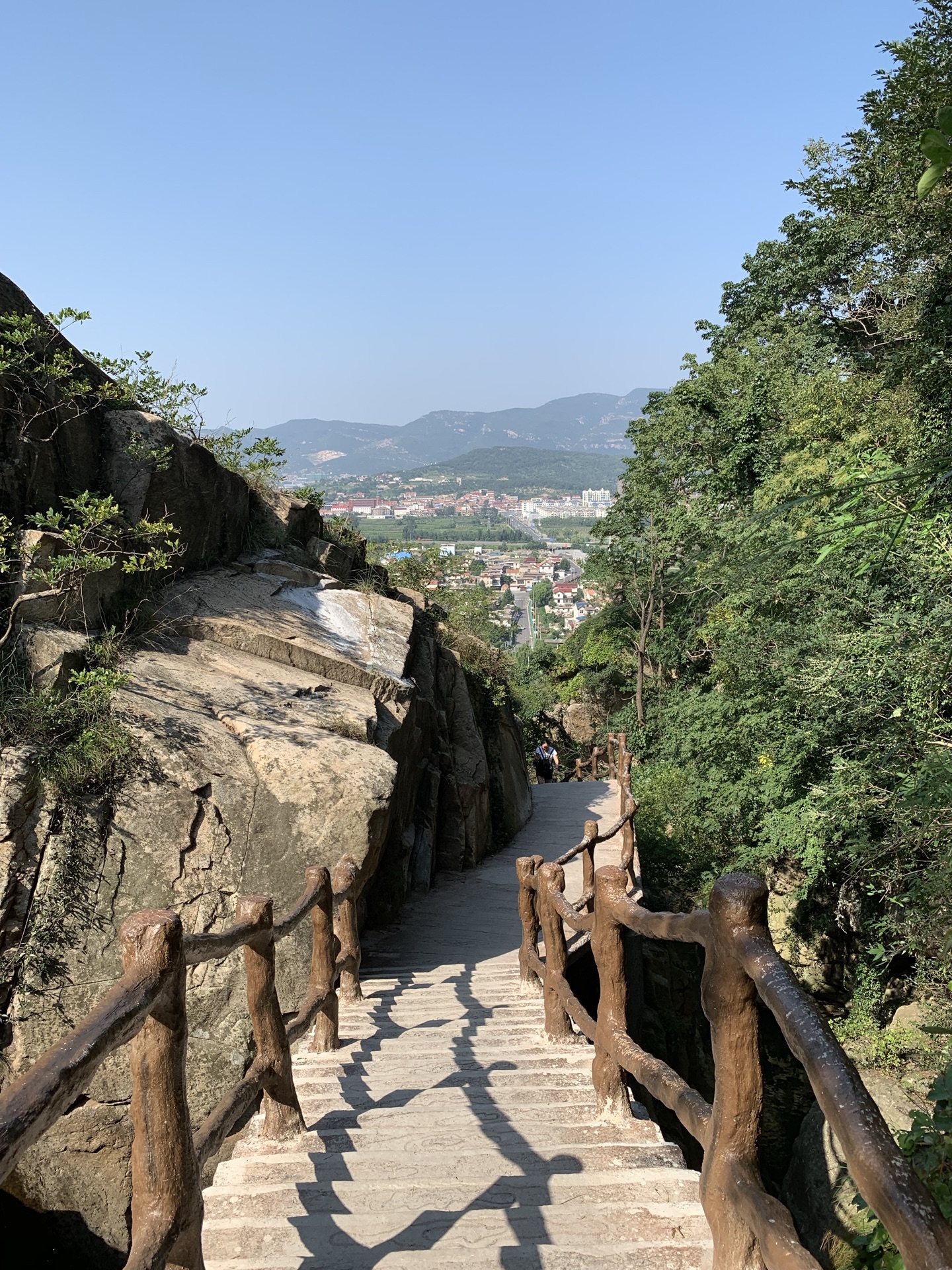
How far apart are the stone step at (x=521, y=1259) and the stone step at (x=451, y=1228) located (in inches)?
1.4

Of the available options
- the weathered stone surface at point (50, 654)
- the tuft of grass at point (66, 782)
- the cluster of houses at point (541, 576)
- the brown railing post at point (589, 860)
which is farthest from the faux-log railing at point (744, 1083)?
the cluster of houses at point (541, 576)

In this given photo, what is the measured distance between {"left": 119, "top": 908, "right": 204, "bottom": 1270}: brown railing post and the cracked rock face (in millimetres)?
4221

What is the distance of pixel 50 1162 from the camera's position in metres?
5.87

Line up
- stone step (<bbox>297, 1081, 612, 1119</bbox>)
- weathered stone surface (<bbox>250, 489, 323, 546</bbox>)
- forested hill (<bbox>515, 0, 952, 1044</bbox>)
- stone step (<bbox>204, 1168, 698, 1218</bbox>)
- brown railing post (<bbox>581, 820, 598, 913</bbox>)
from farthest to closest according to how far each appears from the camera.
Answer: weathered stone surface (<bbox>250, 489, 323, 546</bbox>), forested hill (<bbox>515, 0, 952, 1044</bbox>), brown railing post (<bbox>581, 820, 598, 913</bbox>), stone step (<bbox>297, 1081, 612, 1119</bbox>), stone step (<bbox>204, 1168, 698, 1218</bbox>)

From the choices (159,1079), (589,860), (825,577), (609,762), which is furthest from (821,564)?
(609,762)

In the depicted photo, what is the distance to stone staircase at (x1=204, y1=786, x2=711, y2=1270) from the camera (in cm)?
278

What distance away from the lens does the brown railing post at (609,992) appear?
365 centimetres

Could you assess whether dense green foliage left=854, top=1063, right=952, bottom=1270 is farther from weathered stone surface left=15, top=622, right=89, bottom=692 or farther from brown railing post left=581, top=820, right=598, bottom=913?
weathered stone surface left=15, top=622, right=89, bottom=692

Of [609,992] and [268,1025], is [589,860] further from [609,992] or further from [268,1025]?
[268,1025]

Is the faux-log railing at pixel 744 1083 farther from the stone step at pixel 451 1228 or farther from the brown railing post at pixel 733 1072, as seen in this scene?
the stone step at pixel 451 1228

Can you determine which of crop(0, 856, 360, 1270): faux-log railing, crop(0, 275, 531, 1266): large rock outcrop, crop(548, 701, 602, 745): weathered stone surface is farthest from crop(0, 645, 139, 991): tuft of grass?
crop(548, 701, 602, 745): weathered stone surface

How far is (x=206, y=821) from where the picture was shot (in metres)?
6.78

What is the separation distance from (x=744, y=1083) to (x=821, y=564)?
28.6ft

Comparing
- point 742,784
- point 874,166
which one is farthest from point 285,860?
A: point 874,166
